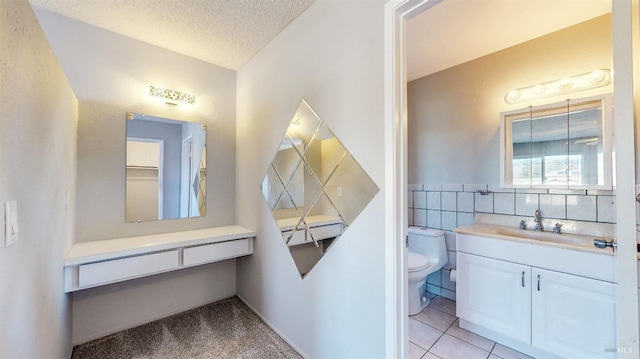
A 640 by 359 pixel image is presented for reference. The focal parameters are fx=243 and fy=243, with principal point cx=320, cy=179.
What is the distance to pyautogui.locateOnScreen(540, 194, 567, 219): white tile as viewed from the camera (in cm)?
191

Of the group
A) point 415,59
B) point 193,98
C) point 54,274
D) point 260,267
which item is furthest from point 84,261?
point 415,59

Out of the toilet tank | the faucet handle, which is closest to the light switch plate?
the toilet tank

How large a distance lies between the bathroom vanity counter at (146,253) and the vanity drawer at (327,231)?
863mm

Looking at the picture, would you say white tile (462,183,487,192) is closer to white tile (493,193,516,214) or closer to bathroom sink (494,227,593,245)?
white tile (493,193,516,214)

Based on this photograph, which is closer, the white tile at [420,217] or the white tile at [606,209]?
the white tile at [606,209]

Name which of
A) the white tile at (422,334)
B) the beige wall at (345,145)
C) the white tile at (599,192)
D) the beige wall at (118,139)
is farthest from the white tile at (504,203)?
the beige wall at (118,139)

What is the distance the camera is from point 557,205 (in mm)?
1938

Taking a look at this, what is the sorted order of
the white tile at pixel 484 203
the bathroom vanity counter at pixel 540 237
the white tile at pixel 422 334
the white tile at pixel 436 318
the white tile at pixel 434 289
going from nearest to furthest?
the bathroom vanity counter at pixel 540 237, the white tile at pixel 422 334, the white tile at pixel 436 318, the white tile at pixel 484 203, the white tile at pixel 434 289

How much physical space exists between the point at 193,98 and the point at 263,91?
735 millimetres

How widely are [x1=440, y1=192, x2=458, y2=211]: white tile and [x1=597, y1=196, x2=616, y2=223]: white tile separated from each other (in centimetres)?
98

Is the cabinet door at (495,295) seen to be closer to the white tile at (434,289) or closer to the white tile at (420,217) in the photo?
the white tile at (434,289)

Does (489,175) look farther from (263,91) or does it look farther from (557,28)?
(263,91)

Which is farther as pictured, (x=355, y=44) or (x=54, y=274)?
(x=355, y=44)

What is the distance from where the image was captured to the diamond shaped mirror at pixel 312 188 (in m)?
1.43
